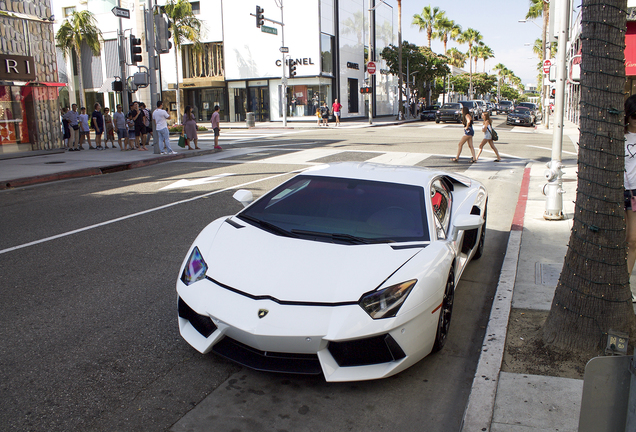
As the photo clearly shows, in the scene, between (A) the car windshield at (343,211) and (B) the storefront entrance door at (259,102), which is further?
(B) the storefront entrance door at (259,102)

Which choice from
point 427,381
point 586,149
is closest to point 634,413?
point 427,381

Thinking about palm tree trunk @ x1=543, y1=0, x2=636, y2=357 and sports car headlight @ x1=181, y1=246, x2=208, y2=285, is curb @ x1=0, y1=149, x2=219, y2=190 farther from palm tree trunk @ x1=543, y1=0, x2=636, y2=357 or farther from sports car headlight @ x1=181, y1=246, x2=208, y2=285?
palm tree trunk @ x1=543, y1=0, x2=636, y2=357

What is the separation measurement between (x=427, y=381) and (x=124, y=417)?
1.95 metres

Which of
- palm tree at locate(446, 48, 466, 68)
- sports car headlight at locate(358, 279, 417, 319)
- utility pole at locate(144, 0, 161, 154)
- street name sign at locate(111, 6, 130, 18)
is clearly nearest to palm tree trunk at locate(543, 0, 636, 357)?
sports car headlight at locate(358, 279, 417, 319)

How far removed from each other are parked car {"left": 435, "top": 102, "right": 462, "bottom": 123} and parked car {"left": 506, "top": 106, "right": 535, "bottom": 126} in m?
3.84

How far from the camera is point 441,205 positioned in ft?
15.7

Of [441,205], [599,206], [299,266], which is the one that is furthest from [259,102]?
[599,206]

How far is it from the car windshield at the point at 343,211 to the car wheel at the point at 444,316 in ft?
1.33

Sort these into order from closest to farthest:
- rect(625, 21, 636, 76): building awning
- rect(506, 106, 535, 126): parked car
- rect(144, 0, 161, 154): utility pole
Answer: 1. rect(144, 0, 161, 154): utility pole
2. rect(625, 21, 636, 76): building awning
3. rect(506, 106, 535, 126): parked car

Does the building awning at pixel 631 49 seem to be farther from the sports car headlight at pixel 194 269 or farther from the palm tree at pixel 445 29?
the palm tree at pixel 445 29

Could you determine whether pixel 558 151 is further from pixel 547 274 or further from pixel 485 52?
pixel 485 52

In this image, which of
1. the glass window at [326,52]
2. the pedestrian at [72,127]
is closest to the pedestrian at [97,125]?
the pedestrian at [72,127]

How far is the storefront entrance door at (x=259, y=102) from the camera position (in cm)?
4794

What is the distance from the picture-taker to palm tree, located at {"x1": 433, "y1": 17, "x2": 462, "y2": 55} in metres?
76.3
